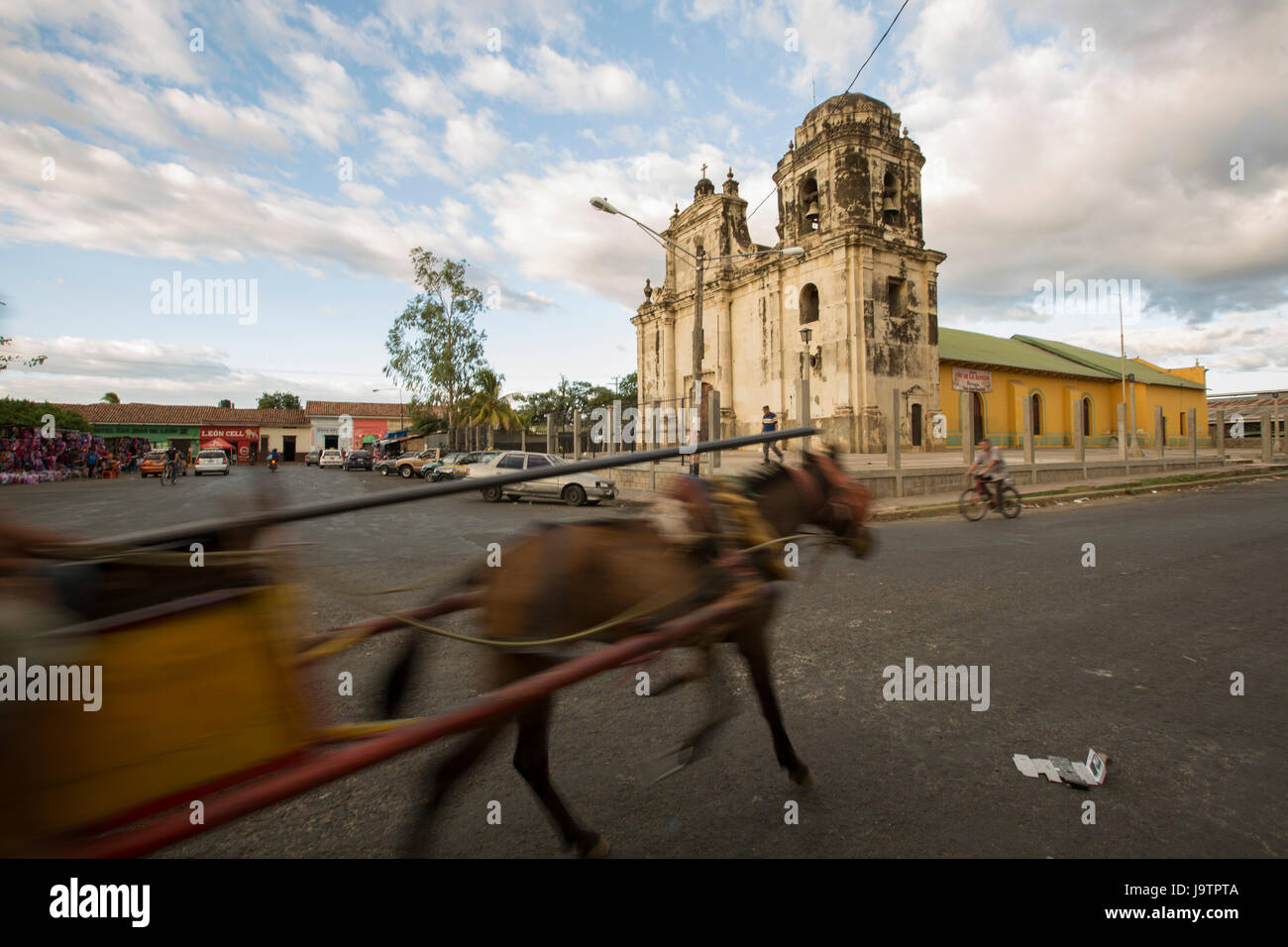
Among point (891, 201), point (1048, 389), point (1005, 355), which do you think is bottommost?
point (1048, 389)

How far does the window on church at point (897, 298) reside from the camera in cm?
2455

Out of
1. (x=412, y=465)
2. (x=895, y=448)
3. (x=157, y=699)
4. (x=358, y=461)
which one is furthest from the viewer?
(x=358, y=461)

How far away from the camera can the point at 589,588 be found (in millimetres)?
2072

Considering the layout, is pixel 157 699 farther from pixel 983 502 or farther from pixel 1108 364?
pixel 1108 364

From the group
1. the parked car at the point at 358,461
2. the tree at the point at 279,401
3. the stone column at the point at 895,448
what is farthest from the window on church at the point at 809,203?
the tree at the point at 279,401

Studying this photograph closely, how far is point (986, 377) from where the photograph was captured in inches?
1040

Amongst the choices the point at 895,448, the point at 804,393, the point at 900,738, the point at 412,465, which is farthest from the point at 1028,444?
the point at 412,465

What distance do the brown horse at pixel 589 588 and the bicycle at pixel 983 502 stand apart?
10935 millimetres

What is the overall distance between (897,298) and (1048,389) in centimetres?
1739

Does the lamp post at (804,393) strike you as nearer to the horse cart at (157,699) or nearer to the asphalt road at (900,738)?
the asphalt road at (900,738)

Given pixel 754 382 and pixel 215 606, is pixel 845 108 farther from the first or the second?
pixel 215 606

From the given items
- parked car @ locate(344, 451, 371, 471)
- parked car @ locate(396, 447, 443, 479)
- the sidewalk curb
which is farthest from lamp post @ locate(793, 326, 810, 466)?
parked car @ locate(344, 451, 371, 471)

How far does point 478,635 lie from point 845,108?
91.4 ft
